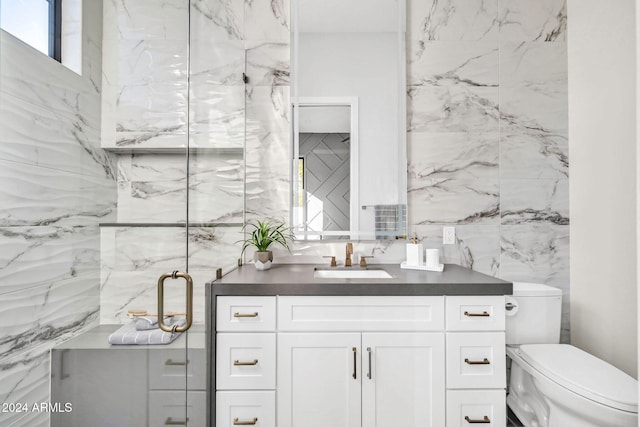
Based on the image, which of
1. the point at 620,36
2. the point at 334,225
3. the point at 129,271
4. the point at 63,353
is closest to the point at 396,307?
the point at 334,225

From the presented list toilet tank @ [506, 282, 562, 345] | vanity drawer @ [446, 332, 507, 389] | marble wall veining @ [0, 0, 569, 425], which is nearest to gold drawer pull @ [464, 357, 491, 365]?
vanity drawer @ [446, 332, 507, 389]

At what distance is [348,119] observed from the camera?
81.9 inches

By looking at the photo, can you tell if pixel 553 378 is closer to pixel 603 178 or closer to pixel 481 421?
pixel 481 421

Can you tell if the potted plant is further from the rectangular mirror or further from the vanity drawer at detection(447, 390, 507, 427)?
the vanity drawer at detection(447, 390, 507, 427)

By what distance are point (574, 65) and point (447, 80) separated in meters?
0.77

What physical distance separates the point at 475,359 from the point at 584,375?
1.40 feet

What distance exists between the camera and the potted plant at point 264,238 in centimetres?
188

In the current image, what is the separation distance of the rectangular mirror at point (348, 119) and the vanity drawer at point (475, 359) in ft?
2.44

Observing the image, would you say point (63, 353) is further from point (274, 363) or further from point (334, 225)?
point (334, 225)

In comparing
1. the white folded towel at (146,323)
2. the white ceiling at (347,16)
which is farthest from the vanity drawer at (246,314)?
the white ceiling at (347,16)

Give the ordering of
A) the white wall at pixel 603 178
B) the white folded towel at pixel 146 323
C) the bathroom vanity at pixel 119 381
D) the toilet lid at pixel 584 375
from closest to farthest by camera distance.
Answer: the bathroom vanity at pixel 119 381
the white folded towel at pixel 146 323
the toilet lid at pixel 584 375
the white wall at pixel 603 178

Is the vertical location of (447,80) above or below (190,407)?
above

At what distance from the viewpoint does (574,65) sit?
2.07 metres

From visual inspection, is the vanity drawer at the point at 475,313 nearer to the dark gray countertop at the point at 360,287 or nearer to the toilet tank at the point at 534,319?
the dark gray countertop at the point at 360,287
